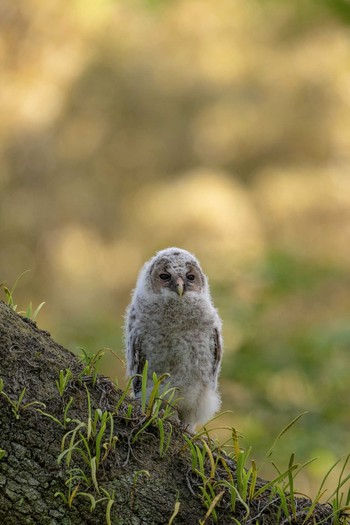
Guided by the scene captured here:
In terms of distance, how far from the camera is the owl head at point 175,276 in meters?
5.27

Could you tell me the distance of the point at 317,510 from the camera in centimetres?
330

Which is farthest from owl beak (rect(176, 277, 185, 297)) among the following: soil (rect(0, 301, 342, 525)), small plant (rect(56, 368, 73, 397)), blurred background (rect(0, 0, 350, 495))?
blurred background (rect(0, 0, 350, 495))

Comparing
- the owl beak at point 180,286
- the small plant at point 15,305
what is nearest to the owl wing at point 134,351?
the owl beak at point 180,286

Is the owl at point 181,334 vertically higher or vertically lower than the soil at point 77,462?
higher

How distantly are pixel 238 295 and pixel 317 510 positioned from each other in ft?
26.9

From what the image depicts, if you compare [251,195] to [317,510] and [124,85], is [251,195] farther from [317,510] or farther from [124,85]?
[317,510]

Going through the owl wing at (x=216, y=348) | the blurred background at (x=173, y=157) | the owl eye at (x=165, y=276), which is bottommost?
the owl wing at (x=216, y=348)

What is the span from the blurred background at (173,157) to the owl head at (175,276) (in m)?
5.77

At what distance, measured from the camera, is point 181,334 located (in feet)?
17.3

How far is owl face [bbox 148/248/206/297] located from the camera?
528 cm

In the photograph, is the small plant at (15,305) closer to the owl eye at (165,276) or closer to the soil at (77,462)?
the soil at (77,462)

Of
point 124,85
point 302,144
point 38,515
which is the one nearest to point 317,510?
point 38,515

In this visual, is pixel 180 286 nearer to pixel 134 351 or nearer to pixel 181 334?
pixel 181 334

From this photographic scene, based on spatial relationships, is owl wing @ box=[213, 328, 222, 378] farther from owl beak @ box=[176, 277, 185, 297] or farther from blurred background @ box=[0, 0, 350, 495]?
blurred background @ box=[0, 0, 350, 495]
